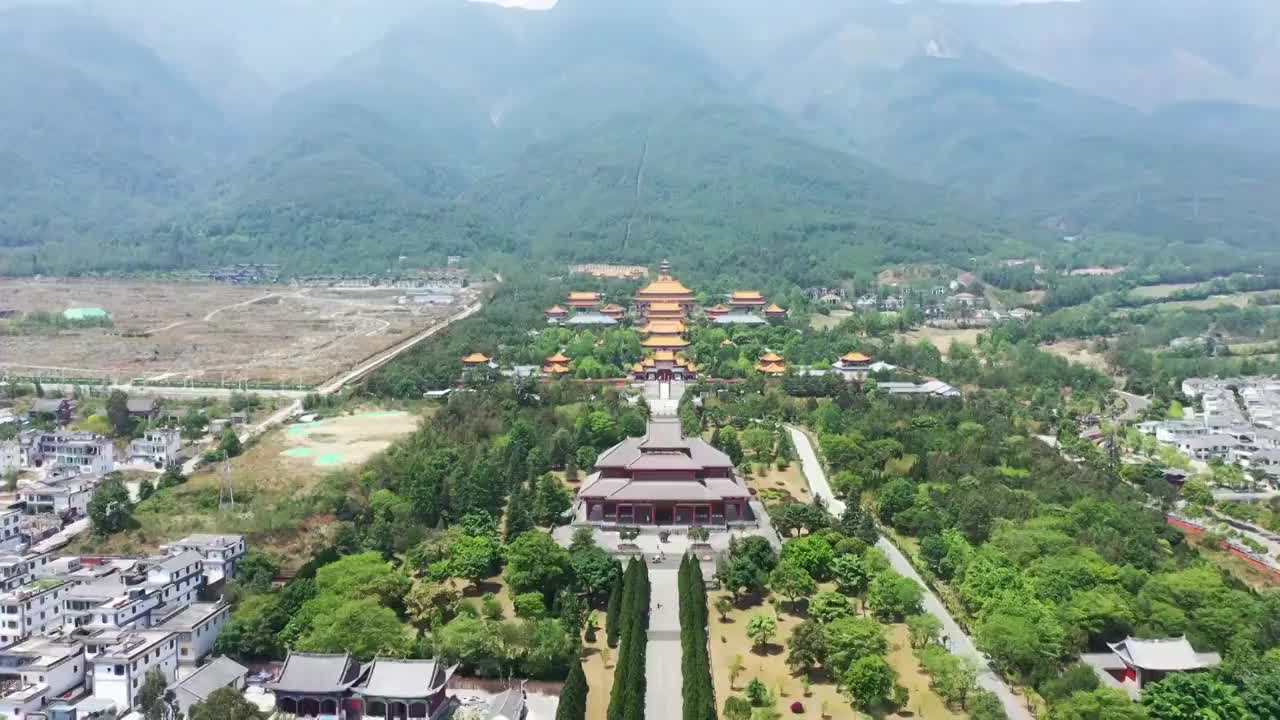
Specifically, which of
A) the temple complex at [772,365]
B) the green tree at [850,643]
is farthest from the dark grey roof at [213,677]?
the temple complex at [772,365]

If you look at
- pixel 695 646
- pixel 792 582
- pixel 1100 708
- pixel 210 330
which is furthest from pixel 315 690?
pixel 210 330

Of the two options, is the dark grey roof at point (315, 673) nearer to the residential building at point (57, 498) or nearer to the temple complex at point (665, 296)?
the residential building at point (57, 498)

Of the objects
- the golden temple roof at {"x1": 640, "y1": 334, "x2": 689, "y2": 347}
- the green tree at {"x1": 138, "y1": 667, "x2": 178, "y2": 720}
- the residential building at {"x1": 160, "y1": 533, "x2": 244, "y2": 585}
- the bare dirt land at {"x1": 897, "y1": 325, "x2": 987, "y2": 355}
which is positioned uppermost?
the golden temple roof at {"x1": 640, "y1": 334, "x2": 689, "y2": 347}

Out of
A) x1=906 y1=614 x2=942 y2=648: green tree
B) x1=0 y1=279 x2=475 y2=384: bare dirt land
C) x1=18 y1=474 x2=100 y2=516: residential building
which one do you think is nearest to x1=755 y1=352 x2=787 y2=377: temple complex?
x1=0 y1=279 x2=475 y2=384: bare dirt land

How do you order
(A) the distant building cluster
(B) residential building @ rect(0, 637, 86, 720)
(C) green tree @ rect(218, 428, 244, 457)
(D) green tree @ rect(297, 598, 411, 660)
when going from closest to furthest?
(B) residential building @ rect(0, 637, 86, 720) < (D) green tree @ rect(297, 598, 411, 660) < (C) green tree @ rect(218, 428, 244, 457) < (A) the distant building cluster

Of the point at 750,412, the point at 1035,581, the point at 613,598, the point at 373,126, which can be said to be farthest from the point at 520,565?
the point at 373,126

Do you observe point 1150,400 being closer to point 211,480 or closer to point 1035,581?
point 1035,581

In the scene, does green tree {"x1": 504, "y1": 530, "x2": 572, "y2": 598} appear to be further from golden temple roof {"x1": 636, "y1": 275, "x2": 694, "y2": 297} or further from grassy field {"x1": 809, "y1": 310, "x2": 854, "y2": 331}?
golden temple roof {"x1": 636, "y1": 275, "x2": 694, "y2": 297}
